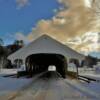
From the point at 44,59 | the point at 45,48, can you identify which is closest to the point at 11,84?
the point at 45,48

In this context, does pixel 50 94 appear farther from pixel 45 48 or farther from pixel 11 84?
pixel 45 48

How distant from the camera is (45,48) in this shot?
1805 inches

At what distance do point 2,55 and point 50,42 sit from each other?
74812 mm

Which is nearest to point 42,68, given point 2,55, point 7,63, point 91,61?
point 2,55

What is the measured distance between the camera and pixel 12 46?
146m

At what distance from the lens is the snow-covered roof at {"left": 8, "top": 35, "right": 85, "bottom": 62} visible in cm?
4538

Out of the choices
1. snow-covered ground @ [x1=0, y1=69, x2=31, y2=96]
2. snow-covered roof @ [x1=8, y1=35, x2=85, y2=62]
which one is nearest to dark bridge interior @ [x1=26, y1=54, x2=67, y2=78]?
snow-covered roof @ [x1=8, y1=35, x2=85, y2=62]

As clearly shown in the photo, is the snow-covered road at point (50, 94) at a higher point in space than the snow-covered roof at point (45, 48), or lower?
lower

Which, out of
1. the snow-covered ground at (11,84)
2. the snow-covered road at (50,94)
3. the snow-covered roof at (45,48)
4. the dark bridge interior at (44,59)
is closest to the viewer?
the snow-covered road at (50,94)

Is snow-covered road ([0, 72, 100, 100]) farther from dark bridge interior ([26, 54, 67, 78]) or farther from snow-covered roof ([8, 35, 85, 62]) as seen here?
dark bridge interior ([26, 54, 67, 78])

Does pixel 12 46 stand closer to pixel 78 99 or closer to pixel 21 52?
pixel 21 52

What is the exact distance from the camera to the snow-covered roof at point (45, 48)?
45.4m

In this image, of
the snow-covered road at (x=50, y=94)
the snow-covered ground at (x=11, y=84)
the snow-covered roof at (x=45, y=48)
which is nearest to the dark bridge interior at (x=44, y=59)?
the snow-covered roof at (x=45, y=48)

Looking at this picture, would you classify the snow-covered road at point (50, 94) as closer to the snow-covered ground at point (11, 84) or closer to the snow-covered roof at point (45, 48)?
the snow-covered ground at point (11, 84)
